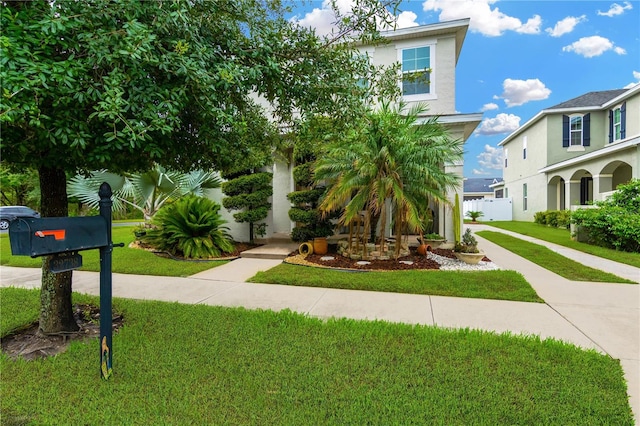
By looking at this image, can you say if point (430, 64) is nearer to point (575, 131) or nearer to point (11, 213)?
point (575, 131)

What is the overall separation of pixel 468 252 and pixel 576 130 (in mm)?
17053

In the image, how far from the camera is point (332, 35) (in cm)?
342

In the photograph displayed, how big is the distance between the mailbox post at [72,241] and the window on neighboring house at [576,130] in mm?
23724

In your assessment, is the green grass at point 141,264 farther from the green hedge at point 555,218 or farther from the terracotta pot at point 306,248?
the green hedge at point 555,218

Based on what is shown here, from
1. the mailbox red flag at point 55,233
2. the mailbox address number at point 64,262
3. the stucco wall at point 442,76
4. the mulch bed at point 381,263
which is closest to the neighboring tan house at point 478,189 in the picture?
the stucco wall at point 442,76

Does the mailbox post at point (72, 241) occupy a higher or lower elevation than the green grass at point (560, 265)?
higher

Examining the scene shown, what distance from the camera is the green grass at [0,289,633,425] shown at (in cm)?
215

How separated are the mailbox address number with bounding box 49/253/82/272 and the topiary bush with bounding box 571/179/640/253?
1252cm

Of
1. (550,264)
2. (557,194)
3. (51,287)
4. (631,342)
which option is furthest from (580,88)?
(51,287)

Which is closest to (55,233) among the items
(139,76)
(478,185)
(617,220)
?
(139,76)

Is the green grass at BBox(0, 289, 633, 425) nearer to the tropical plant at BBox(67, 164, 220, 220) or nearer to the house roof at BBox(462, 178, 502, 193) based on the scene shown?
the tropical plant at BBox(67, 164, 220, 220)

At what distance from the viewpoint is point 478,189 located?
40594 mm

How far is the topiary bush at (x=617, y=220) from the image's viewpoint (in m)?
9.04

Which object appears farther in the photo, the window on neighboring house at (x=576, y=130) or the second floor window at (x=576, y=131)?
the second floor window at (x=576, y=131)
